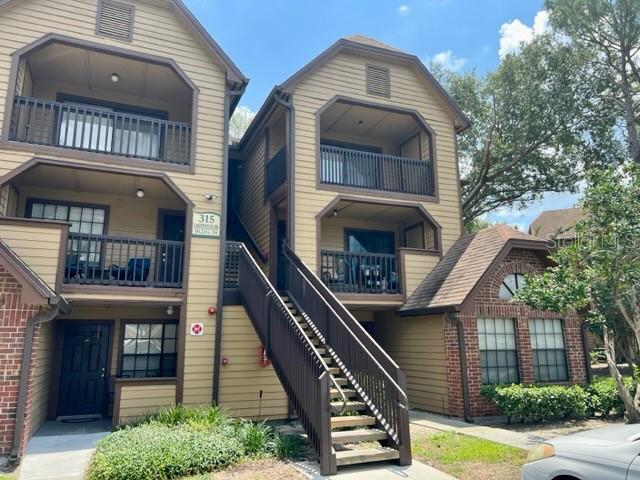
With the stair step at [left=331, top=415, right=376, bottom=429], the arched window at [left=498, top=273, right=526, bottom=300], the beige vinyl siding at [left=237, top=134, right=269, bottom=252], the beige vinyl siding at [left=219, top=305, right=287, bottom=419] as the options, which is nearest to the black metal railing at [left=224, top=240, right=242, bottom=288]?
the beige vinyl siding at [left=219, top=305, right=287, bottom=419]

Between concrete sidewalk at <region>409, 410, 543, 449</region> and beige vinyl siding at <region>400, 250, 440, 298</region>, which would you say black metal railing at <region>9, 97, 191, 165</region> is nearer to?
beige vinyl siding at <region>400, 250, 440, 298</region>

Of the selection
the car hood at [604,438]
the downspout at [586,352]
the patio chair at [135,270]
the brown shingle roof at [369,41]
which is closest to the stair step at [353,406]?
the car hood at [604,438]

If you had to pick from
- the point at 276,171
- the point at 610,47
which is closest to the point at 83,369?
the point at 276,171

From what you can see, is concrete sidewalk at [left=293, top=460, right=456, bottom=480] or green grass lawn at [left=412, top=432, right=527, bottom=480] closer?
concrete sidewalk at [left=293, top=460, right=456, bottom=480]

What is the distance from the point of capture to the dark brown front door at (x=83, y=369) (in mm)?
11172

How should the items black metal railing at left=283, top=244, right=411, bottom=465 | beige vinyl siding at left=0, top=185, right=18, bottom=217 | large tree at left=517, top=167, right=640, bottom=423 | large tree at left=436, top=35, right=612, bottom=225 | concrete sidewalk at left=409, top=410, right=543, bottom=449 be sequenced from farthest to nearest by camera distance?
1. large tree at left=436, top=35, right=612, bottom=225
2. beige vinyl siding at left=0, top=185, right=18, bottom=217
3. large tree at left=517, top=167, right=640, bottom=423
4. concrete sidewalk at left=409, top=410, right=543, bottom=449
5. black metal railing at left=283, top=244, right=411, bottom=465

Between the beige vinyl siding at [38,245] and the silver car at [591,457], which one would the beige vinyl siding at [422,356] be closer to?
the silver car at [591,457]

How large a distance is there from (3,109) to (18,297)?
184 inches

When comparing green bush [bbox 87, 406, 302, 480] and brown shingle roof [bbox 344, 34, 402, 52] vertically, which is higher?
brown shingle roof [bbox 344, 34, 402, 52]

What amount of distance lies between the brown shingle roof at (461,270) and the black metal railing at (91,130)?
7.07m

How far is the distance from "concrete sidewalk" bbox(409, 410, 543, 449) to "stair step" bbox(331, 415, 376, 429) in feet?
8.82

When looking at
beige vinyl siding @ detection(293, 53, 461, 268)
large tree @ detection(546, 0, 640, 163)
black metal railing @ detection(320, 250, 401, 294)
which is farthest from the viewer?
large tree @ detection(546, 0, 640, 163)

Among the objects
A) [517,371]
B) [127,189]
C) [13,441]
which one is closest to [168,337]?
[127,189]

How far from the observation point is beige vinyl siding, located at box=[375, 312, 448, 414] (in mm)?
11516
